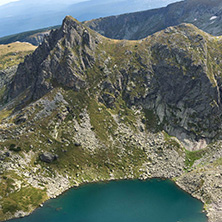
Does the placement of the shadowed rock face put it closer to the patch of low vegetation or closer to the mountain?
the mountain

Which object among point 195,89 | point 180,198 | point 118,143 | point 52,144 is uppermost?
point 195,89

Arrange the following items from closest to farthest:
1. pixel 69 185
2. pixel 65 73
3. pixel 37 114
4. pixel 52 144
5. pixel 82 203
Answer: pixel 82 203, pixel 69 185, pixel 52 144, pixel 37 114, pixel 65 73

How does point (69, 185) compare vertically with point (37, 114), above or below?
below

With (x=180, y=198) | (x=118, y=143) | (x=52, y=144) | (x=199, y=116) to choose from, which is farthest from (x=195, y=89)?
(x=52, y=144)

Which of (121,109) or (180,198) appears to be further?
(121,109)

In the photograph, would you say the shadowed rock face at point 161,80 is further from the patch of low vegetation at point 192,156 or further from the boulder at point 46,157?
the boulder at point 46,157

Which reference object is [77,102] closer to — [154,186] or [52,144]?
[52,144]
